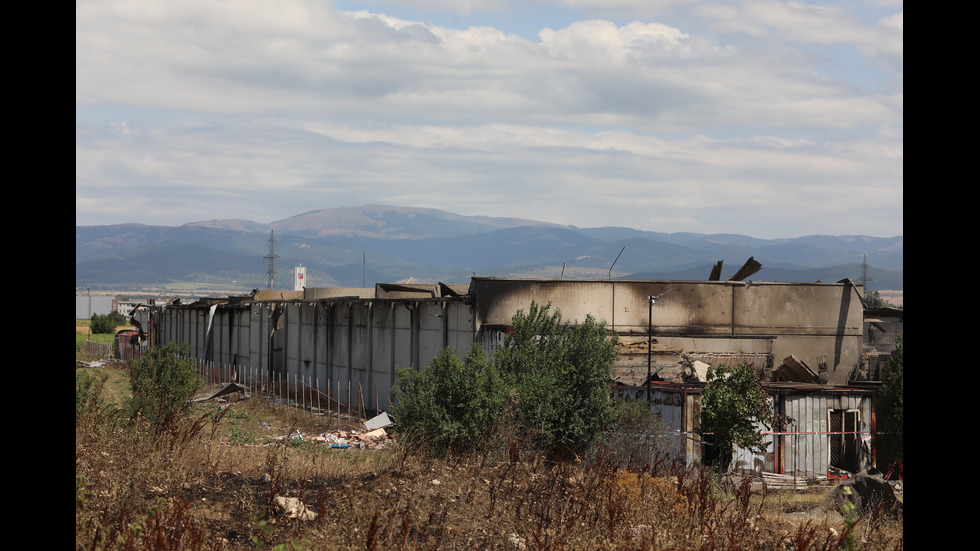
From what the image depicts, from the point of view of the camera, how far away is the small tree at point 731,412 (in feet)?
68.7

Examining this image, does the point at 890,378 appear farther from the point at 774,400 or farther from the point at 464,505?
the point at 464,505

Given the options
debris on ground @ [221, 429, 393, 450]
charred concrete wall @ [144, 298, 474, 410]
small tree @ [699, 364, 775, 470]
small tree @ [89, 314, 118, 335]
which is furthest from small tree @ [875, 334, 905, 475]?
small tree @ [89, 314, 118, 335]

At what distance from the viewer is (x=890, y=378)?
24.6 meters

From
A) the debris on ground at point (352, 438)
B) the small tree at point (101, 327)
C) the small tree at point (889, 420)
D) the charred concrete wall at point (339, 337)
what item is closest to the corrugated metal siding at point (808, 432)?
the small tree at point (889, 420)

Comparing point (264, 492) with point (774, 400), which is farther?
point (774, 400)

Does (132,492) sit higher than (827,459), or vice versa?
(132,492)

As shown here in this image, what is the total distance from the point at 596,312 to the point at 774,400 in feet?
34.7

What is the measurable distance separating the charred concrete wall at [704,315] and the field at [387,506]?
20713 mm

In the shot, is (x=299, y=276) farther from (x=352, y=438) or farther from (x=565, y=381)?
(x=565, y=381)

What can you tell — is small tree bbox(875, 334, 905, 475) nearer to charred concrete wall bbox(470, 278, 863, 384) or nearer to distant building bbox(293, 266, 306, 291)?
charred concrete wall bbox(470, 278, 863, 384)

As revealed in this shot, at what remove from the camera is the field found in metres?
6.42

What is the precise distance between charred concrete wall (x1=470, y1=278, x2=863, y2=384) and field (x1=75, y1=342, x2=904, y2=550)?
2071 cm
